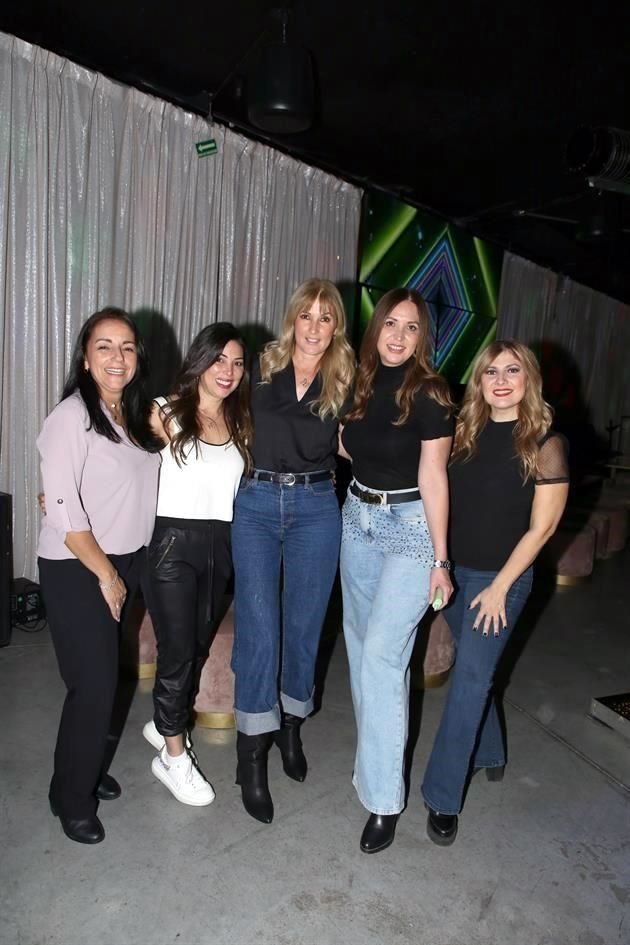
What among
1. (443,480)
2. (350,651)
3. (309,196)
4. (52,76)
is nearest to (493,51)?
(309,196)

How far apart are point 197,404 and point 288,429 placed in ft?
0.97

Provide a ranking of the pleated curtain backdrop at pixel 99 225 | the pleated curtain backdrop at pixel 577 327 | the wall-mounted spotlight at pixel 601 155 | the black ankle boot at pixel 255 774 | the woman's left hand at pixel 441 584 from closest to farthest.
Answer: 1. the woman's left hand at pixel 441 584
2. the black ankle boot at pixel 255 774
3. the pleated curtain backdrop at pixel 99 225
4. the wall-mounted spotlight at pixel 601 155
5. the pleated curtain backdrop at pixel 577 327

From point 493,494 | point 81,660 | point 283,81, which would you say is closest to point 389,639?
point 493,494

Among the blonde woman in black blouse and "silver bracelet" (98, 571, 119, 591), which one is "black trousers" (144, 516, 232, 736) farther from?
the blonde woman in black blouse

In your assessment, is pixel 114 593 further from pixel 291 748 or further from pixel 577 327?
pixel 577 327

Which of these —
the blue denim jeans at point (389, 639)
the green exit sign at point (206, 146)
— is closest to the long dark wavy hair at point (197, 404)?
the blue denim jeans at point (389, 639)

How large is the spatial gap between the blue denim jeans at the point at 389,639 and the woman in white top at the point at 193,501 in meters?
0.47

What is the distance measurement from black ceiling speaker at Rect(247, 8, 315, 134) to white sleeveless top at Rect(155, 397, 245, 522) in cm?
246

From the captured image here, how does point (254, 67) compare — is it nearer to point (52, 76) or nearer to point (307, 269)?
point (52, 76)

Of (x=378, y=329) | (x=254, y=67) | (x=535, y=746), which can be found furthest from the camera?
(x=254, y=67)

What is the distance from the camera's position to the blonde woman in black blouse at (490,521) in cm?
204

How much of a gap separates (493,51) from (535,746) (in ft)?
12.7

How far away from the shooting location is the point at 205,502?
217 cm

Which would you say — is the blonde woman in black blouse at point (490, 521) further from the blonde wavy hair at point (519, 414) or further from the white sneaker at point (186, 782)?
the white sneaker at point (186, 782)
